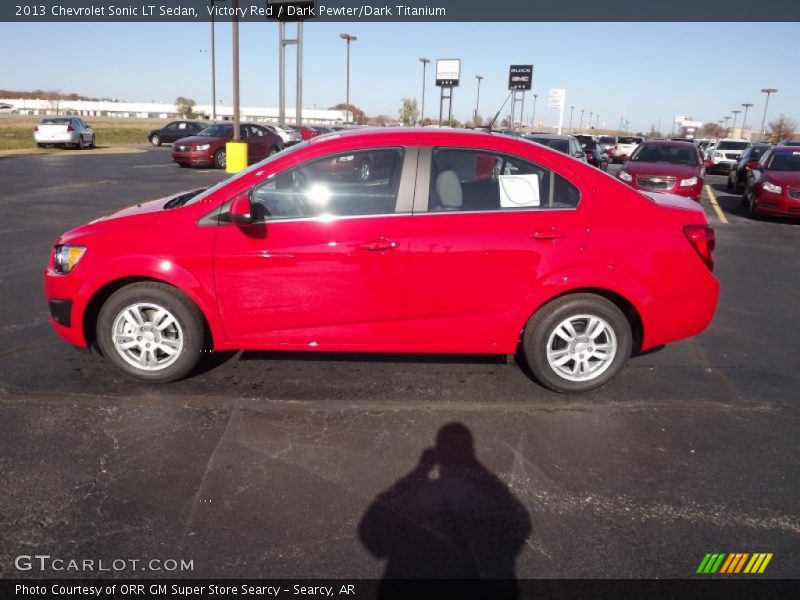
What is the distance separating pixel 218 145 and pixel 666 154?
14.9m

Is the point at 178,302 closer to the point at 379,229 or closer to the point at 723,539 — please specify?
the point at 379,229

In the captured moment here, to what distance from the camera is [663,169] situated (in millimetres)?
13188

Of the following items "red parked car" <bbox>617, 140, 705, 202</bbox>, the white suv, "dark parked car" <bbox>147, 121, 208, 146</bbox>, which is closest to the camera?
"red parked car" <bbox>617, 140, 705, 202</bbox>

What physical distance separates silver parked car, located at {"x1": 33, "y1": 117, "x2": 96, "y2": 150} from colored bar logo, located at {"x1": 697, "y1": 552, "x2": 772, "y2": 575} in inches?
1277

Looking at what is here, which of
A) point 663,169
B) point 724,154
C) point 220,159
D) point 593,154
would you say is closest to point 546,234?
point 663,169

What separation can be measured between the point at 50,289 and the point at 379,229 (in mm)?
2328

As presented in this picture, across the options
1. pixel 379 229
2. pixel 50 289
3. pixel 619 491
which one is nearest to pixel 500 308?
pixel 379 229

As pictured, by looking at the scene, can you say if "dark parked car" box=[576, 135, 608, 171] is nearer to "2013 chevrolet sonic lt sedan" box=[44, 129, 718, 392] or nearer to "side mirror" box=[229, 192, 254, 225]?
"2013 chevrolet sonic lt sedan" box=[44, 129, 718, 392]

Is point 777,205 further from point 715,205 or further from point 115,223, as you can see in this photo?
point 115,223

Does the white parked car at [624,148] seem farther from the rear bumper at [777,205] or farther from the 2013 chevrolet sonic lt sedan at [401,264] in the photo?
the 2013 chevrolet sonic lt sedan at [401,264]

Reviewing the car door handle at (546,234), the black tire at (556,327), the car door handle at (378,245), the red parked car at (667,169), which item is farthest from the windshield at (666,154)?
the car door handle at (378,245)

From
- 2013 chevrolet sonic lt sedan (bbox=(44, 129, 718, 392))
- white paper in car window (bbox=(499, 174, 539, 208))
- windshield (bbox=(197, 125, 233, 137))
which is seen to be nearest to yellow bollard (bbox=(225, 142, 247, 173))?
windshield (bbox=(197, 125, 233, 137))

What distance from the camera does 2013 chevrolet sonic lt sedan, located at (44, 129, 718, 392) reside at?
4.02 m

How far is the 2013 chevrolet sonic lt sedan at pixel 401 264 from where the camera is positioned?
402cm
